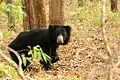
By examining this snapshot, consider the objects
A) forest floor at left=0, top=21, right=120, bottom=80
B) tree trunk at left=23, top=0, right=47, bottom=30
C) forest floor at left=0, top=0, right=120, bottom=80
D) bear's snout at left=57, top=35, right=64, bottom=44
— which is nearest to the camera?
forest floor at left=0, top=0, right=120, bottom=80

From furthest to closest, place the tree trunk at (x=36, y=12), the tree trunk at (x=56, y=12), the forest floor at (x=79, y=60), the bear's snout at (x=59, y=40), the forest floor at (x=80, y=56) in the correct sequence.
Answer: the tree trunk at (x=56, y=12)
the tree trunk at (x=36, y=12)
the bear's snout at (x=59, y=40)
the forest floor at (x=79, y=60)
the forest floor at (x=80, y=56)

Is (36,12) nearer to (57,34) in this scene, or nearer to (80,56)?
(80,56)

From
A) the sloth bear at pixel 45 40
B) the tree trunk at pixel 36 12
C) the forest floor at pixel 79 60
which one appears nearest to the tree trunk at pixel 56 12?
the forest floor at pixel 79 60

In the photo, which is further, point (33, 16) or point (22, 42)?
point (33, 16)

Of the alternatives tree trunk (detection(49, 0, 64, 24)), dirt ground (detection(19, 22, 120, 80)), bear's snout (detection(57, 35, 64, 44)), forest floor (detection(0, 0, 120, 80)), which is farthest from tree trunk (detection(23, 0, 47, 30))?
bear's snout (detection(57, 35, 64, 44))

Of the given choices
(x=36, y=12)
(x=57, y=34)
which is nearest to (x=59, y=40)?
(x=57, y=34)

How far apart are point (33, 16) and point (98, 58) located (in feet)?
6.40

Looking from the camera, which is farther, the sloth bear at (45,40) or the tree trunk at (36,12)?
the tree trunk at (36,12)

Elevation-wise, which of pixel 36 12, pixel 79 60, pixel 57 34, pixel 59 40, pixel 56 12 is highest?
pixel 36 12

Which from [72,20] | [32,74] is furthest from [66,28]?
[72,20]

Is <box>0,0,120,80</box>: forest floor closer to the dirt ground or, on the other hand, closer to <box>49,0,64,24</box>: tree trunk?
the dirt ground

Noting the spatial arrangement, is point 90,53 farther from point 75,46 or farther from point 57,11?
point 57,11

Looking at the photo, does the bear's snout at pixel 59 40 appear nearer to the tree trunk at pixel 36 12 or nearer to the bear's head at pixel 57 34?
the bear's head at pixel 57 34

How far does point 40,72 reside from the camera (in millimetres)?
7016
